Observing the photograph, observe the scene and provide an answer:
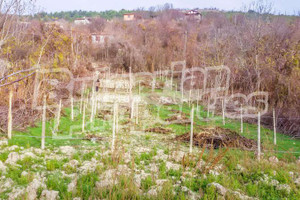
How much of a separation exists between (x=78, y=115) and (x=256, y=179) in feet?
23.3

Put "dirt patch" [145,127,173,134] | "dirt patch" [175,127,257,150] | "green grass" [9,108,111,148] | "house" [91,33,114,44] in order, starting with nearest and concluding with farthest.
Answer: "green grass" [9,108,111,148] < "dirt patch" [175,127,257,150] < "dirt patch" [145,127,173,134] < "house" [91,33,114,44]

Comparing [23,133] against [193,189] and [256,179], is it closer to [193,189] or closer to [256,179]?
[193,189]

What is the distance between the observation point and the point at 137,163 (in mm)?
5219

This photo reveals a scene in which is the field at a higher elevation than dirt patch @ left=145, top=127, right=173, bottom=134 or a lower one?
lower

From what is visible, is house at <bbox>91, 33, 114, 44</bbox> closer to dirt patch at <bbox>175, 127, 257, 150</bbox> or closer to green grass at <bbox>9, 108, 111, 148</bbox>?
green grass at <bbox>9, 108, 111, 148</bbox>

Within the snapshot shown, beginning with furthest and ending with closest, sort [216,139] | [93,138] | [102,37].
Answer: [102,37]
[216,139]
[93,138]

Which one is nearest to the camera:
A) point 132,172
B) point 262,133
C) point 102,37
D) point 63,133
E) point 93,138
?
point 132,172

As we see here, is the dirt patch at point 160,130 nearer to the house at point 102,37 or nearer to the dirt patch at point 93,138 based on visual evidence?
the dirt patch at point 93,138

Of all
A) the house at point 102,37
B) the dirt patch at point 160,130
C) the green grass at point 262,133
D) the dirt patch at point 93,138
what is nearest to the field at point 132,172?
the dirt patch at point 93,138

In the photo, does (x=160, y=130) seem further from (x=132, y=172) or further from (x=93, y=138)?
(x=132, y=172)

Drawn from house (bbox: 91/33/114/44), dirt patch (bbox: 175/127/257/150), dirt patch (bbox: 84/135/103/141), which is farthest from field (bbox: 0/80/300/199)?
house (bbox: 91/33/114/44)

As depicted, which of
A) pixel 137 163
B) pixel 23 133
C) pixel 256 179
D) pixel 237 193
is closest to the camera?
pixel 237 193

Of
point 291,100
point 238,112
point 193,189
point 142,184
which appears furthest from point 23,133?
point 291,100

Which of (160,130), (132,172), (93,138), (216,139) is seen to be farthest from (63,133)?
(216,139)
